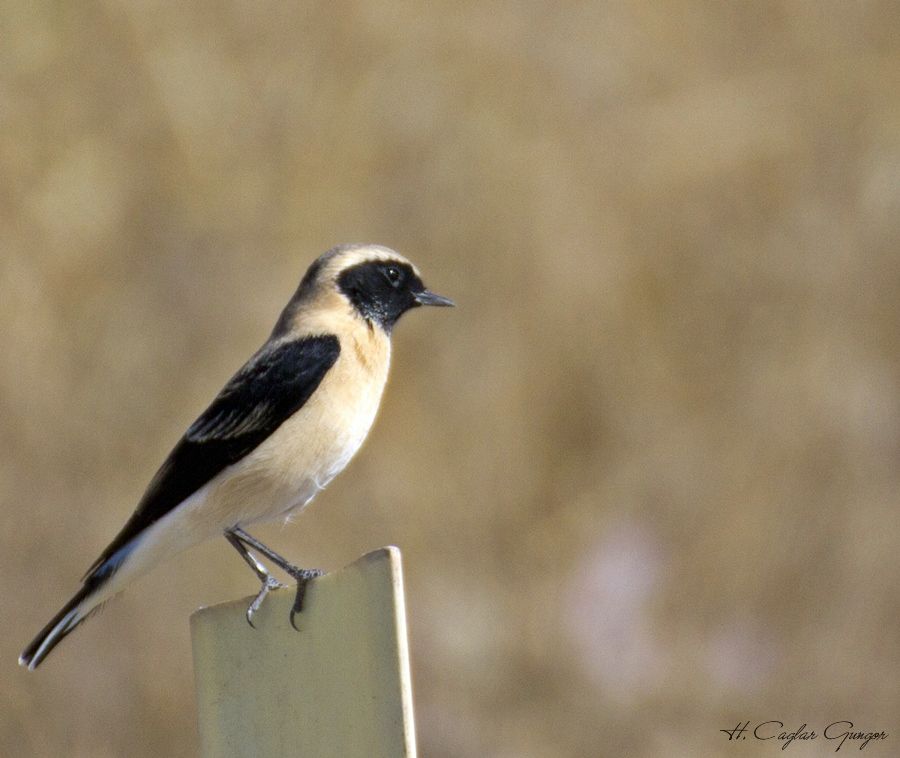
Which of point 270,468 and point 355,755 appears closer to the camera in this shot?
point 355,755

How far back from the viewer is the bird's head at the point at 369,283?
573 cm

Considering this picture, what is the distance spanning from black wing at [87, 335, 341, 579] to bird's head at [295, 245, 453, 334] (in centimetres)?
51

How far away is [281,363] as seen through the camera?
5215 millimetres

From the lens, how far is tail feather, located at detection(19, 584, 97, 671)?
15.7ft

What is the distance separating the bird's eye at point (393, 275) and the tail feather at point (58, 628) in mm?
1703

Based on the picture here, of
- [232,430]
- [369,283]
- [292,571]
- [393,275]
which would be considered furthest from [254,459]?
[393,275]

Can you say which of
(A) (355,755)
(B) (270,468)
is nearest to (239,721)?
(A) (355,755)

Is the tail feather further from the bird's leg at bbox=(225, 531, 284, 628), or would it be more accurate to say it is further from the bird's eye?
the bird's eye

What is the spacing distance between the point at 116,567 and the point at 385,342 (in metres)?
1.33

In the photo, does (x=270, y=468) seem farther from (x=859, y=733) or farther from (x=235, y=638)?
(x=859, y=733)

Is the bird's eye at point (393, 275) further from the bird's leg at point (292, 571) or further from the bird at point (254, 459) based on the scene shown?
the bird's leg at point (292, 571)

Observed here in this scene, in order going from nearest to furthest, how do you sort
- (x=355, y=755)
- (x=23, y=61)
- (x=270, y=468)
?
(x=355, y=755) → (x=270, y=468) → (x=23, y=61)

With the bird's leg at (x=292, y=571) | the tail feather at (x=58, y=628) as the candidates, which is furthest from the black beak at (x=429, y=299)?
the tail feather at (x=58, y=628)

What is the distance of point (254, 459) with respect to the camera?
506 centimetres
